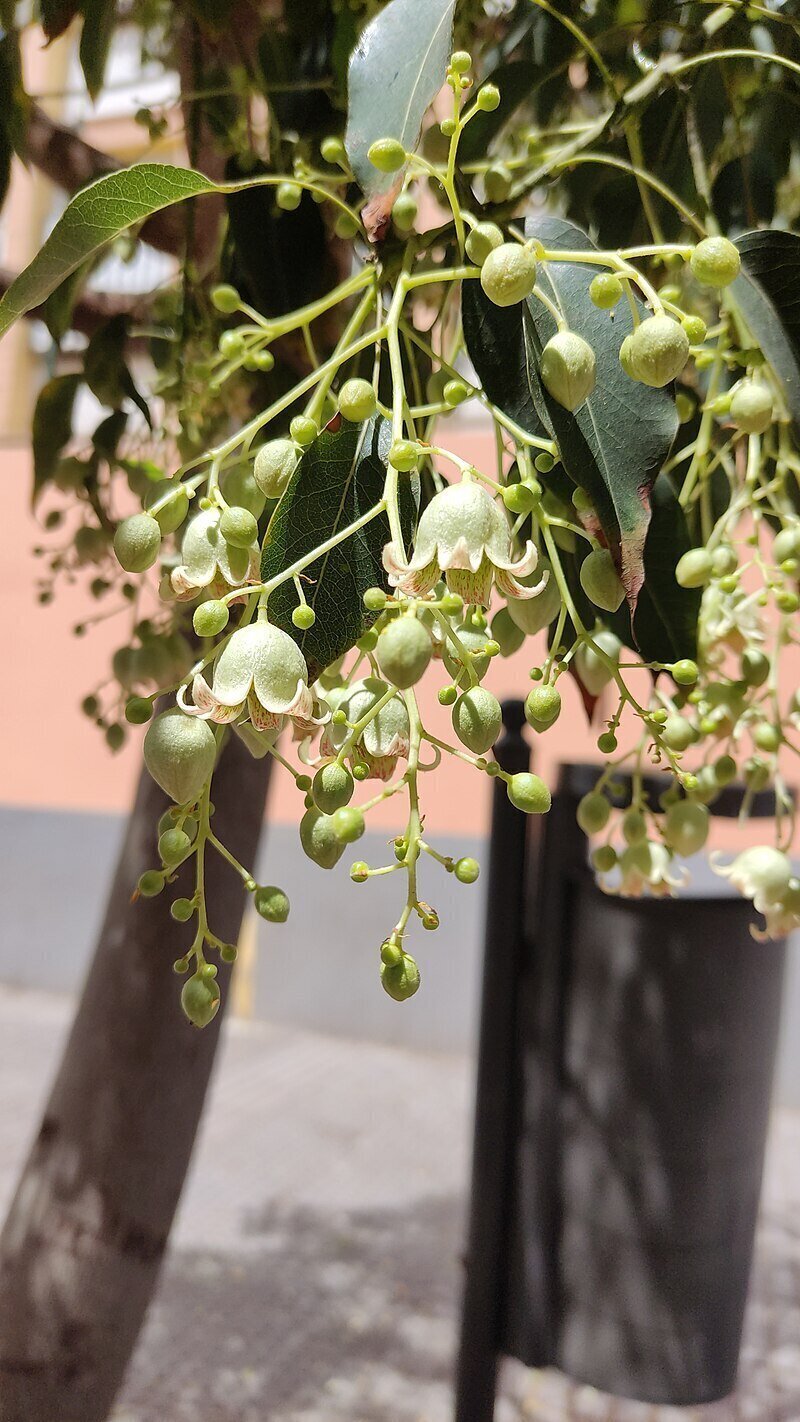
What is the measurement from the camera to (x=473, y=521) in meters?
0.23

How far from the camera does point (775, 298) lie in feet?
1.04

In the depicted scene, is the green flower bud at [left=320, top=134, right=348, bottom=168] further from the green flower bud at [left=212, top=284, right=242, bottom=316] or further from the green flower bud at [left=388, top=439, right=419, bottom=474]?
the green flower bud at [left=388, top=439, right=419, bottom=474]

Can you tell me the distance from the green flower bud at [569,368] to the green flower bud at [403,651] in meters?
0.07

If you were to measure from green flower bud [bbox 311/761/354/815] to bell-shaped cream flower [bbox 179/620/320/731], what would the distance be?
15mm

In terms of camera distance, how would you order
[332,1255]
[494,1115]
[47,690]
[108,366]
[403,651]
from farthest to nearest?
[47,690], [332,1255], [494,1115], [108,366], [403,651]

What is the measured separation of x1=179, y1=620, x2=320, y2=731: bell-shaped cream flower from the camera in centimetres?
23

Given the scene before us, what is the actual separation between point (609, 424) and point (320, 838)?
0.12m

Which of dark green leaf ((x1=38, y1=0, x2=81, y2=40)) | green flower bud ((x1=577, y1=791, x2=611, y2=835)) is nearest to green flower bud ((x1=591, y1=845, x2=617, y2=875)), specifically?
green flower bud ((x1=577, y1=791, x2=611, y2=835))

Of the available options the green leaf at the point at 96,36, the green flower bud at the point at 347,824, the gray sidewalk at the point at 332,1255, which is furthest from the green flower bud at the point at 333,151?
the gray sidewalk at the point at 332,1255

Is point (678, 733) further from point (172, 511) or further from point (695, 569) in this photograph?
point (172, 511)

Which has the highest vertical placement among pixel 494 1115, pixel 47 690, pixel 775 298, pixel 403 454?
pixel 47 690

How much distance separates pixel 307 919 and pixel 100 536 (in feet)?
6.16

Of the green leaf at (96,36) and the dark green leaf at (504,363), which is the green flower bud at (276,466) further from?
the green leaf at (96,36)

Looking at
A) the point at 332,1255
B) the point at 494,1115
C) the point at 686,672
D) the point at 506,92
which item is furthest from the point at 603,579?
the point at 332,1255
